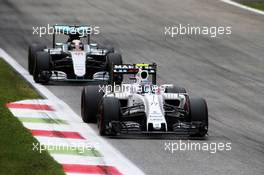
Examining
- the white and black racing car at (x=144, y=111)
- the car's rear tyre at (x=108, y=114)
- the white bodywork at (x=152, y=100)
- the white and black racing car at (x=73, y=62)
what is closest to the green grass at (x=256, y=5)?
the white and black racing car at (x=73, y=62)

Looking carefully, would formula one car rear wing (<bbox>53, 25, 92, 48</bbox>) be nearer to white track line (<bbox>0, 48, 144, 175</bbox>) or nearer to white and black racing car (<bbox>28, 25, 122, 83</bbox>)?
white and black racing car (<bbox>28, 25, 122, 83</bbox>)

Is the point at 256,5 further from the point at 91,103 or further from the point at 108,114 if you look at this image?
the point at 108,114

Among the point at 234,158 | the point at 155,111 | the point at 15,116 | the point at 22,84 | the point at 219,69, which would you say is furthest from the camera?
the point at 219,69

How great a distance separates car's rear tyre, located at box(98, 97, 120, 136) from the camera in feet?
63.5

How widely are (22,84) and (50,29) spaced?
1360cm

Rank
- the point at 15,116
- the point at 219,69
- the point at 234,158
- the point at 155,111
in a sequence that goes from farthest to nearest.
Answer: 1. the point at 219,69
2. the point at 15,116
3. the point at 155,111
4. the point at 234,158

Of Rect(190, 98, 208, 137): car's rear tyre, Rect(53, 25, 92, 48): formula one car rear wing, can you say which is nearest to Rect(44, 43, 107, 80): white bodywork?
Rect(53, 25, 92, 48): formula one car rear wing

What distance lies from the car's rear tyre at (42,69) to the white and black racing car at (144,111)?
599 cm

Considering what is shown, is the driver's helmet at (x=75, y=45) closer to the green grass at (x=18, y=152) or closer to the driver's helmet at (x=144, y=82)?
the green grass at (x=18, y=152)

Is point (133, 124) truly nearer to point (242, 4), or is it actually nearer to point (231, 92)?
point (231, 92)

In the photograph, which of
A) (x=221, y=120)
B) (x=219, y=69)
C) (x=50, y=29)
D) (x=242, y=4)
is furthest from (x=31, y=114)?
(x=242, y=4)

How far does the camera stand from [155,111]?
19547 millimetres

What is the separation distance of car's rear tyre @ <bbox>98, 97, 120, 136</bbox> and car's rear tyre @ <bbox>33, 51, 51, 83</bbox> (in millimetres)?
7671

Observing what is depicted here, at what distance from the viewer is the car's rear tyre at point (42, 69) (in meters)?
27.0
